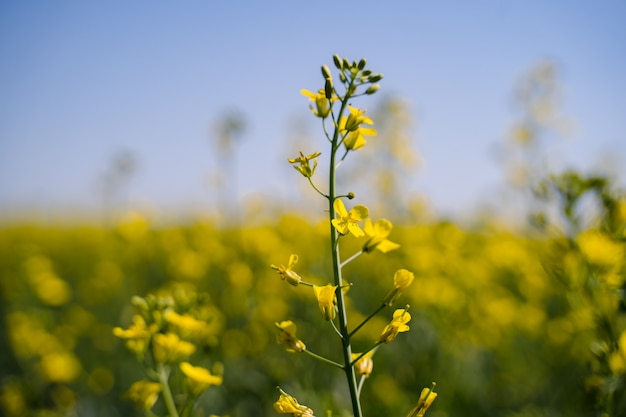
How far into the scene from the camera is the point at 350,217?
4.39ft

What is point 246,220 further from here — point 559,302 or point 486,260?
point 559,302

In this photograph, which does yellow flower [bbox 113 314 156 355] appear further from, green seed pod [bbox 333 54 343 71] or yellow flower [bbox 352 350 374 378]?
green seed pod [bbox 333 54 343 71]

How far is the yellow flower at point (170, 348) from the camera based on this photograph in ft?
6.03

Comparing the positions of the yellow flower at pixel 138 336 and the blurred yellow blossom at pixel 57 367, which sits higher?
the yellow flower at pixel 138 336

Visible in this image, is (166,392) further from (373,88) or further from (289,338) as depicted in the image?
(373,88)

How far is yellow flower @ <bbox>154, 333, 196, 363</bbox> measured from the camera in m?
1.84

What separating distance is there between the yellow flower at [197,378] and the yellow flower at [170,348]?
0.14 meters

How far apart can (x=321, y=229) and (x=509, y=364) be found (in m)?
2.45

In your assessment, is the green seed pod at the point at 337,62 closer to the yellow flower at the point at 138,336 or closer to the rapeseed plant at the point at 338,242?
the rapeseed plant at the point at 338,242

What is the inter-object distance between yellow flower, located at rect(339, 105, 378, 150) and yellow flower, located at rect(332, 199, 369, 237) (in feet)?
0.68

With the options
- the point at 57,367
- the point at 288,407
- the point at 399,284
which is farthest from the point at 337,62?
the point at 57,367

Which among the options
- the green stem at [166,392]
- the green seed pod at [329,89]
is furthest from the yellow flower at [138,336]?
the green seed pod at [329,89]

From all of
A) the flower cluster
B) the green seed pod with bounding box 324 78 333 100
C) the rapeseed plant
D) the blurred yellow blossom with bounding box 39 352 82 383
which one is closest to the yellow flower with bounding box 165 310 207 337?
the flower cluster

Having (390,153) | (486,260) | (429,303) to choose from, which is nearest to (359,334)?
(429,303)
